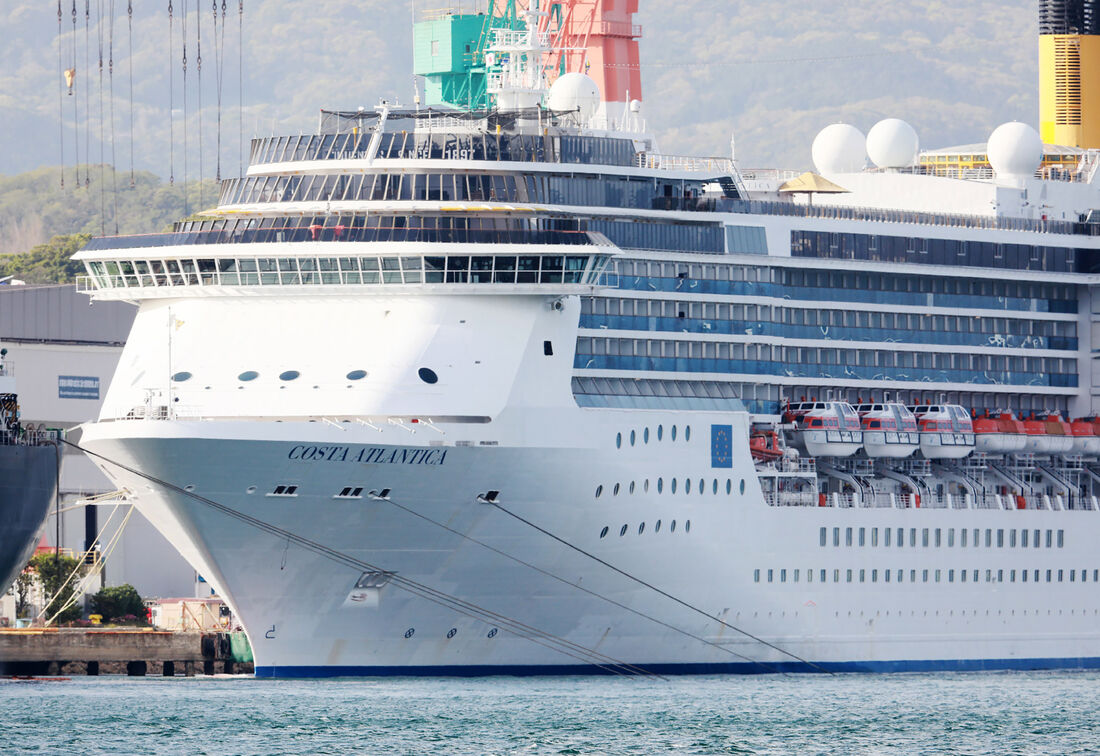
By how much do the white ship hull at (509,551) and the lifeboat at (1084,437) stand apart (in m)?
8.17

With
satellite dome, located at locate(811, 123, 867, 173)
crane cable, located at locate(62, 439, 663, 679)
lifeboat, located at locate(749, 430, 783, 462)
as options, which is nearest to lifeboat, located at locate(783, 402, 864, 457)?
lifeboat, located at locate(749, 430, 783, 462)

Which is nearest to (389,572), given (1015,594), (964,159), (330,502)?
(330,502)

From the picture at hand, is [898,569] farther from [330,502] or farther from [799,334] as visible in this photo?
[330,502]

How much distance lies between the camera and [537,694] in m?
52.2

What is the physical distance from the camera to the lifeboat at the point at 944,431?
208 feet

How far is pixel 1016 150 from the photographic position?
7019cm

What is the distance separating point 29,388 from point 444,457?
41921mm

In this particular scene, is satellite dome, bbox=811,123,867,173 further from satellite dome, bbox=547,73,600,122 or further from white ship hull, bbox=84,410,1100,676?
white ship hull, bbox=84,410,1100,676

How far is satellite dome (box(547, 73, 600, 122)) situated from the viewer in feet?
208

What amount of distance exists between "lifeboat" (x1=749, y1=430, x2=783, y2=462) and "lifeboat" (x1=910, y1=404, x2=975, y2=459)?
205 inches

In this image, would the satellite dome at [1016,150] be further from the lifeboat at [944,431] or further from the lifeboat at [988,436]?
the lifeboat at [944,431]

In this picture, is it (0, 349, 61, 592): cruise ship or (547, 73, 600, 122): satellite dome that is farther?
(547, 73, 600, 122): satellite dome

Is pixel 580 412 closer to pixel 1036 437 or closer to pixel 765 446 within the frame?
pixel 765 446

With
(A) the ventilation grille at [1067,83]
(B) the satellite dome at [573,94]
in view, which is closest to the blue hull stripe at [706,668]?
(B) the satellite dome at [573,94]
